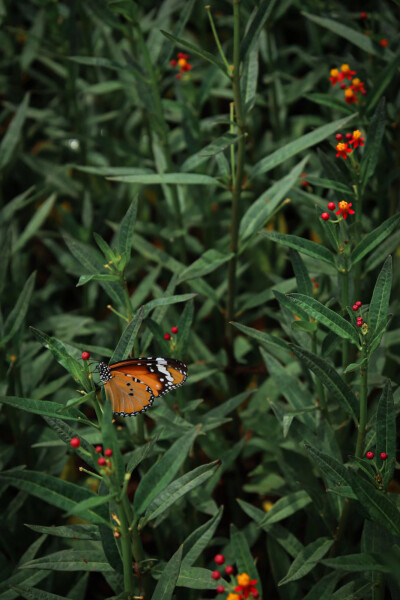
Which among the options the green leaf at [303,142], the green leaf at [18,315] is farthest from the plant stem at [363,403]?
A: the green leaf at [18,315]

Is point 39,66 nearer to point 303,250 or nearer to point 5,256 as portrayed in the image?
point 5,256

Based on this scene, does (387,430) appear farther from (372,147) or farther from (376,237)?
(372,147)

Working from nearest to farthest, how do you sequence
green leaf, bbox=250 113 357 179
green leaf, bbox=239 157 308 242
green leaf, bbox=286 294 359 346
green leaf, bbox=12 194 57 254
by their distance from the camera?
green leaf, bbox=286 294 359 346 < green leaf, bbox=250 113 357 179 < green leaf, bbox=239 157 308 242 < green leaf, bbox=12 194 57 254

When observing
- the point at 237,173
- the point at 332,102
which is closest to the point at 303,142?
the point at 237,173

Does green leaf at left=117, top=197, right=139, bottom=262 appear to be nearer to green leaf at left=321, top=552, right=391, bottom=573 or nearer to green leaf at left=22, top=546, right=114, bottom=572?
green leaf at left=22, top=546, right=114, bottom=572

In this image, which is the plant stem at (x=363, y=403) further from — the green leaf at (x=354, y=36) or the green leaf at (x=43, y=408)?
the green leaf at (x=354, y=36)

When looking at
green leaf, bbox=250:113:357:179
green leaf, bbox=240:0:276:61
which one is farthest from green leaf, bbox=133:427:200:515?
Result: green leaf, bbox=240:0:276:61

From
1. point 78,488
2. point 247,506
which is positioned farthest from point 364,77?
point 78,488

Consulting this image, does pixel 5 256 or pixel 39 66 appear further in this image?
pixel 39 66
